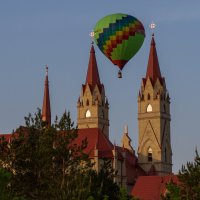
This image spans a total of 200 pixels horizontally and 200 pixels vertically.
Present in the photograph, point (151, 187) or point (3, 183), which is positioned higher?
point (151, 187)

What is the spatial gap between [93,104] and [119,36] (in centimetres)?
6297

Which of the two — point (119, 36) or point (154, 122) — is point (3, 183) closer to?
point (119, 36)

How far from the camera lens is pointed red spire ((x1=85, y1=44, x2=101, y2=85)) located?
136 meters

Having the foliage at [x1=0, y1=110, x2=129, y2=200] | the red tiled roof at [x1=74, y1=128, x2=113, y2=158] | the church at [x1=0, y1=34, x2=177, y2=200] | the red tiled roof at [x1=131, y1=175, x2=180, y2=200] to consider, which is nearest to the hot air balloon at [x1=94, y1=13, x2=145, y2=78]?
the foliage at [x1=0, y1=110, x2=129, y2=200]

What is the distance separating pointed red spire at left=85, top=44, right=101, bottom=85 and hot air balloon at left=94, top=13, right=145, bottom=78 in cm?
5807

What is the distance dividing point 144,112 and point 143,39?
58308 millimetres

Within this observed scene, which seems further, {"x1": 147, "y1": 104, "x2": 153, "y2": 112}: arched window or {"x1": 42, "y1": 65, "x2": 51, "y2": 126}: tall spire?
{"x1": 147, "y1": 104, "x2": 153, "y2": 112}: arched window

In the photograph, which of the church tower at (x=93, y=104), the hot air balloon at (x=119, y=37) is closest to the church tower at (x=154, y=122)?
the church tower at (x=93, y=104)

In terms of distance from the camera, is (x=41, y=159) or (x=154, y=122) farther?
(x=154, y=122)

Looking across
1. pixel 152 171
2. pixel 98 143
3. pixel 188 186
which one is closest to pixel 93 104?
pixel 152 171

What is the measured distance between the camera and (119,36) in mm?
76125

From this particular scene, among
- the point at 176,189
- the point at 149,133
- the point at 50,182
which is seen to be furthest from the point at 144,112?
the point at 50,182

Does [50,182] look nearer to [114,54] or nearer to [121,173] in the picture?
[114,54]

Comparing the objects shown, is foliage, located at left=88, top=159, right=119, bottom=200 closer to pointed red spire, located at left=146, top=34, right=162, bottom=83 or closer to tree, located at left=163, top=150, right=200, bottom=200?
tree, located at left=163, top=150, right=200, bottom=200
